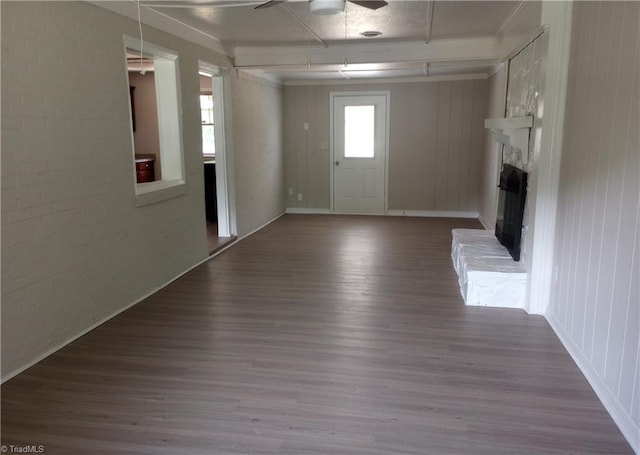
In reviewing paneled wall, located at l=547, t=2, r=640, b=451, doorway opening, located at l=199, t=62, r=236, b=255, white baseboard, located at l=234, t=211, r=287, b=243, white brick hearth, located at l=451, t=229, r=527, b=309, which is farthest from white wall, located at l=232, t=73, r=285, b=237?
paneled wall, located at l=547, t=2, r=640, b=451

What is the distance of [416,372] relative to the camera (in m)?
2.83

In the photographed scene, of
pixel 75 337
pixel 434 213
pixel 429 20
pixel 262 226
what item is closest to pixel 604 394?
pixel 75 337

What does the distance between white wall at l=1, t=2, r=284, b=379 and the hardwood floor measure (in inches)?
9.7

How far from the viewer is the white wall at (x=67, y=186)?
2.72 m

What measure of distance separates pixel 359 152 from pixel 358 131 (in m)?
0.35

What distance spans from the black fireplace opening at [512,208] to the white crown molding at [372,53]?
1.59 metres

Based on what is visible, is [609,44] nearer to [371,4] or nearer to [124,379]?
[371,4]

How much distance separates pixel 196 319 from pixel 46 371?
107 centimetres

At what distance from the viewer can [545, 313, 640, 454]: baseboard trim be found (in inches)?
84.4

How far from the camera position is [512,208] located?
414 centimetres

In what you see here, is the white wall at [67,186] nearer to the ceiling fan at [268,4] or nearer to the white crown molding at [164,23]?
the white crown molding at [164,23]

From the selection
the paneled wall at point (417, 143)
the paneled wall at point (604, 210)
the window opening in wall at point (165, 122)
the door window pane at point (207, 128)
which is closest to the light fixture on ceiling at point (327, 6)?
the paneled wall at point (604, 210)

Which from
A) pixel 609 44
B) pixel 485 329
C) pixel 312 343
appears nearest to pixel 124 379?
pixel 312 343

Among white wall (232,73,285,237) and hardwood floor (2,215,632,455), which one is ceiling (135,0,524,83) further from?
hardwood floor (2,215,632,455)
